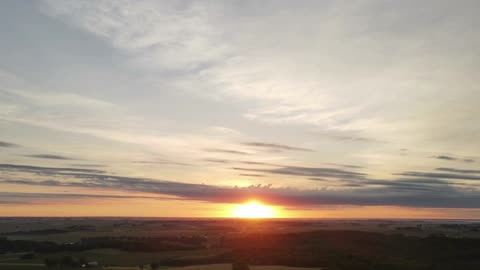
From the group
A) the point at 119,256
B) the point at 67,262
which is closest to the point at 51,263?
the point at 67,262

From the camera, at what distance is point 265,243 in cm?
9800

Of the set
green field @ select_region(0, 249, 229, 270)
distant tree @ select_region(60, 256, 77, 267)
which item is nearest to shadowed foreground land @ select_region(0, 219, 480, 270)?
green field @ select_region(0, 249, 229, 270)

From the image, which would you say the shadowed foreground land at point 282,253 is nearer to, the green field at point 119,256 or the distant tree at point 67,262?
the green field at point 119,256

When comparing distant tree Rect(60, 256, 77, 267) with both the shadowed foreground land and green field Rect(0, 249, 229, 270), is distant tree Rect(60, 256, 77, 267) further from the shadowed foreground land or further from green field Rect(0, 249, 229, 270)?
green field Rect(0, 249, 229, 270)

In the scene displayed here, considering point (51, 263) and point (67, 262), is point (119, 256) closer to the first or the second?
point (67, 262)

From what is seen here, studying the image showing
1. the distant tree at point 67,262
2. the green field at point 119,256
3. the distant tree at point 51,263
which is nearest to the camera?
the distant tree at point 51,263

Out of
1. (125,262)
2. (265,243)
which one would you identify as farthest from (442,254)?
(125,262)

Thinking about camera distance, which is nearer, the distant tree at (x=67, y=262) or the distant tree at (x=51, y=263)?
the distant tree at (x=51, y=263)

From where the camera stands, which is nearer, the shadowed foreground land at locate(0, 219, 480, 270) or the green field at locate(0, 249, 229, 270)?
the shadowed foreground land at locate(0, 219, 480, 270)

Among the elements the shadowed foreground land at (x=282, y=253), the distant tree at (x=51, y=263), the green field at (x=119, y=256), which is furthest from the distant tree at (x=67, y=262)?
the green field at (x=119, y=256)

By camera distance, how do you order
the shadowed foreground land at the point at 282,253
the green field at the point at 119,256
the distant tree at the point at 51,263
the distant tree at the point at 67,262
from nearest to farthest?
the shadowed foreground land at the point at 282,253 < the distant tree at the point at 51,263 < the distant tree at the point at 67,262 < the green field at the point at 119,256

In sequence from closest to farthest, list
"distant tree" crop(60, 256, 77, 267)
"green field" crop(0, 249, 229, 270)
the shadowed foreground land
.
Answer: the shadowed foreground land → "distant tree" crop(60, 256, 77, 267) → "green field" crop(0, 249, 229, 270)

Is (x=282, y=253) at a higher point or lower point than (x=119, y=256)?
higher

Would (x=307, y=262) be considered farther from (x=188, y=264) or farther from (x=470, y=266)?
(x=470, y=266)
